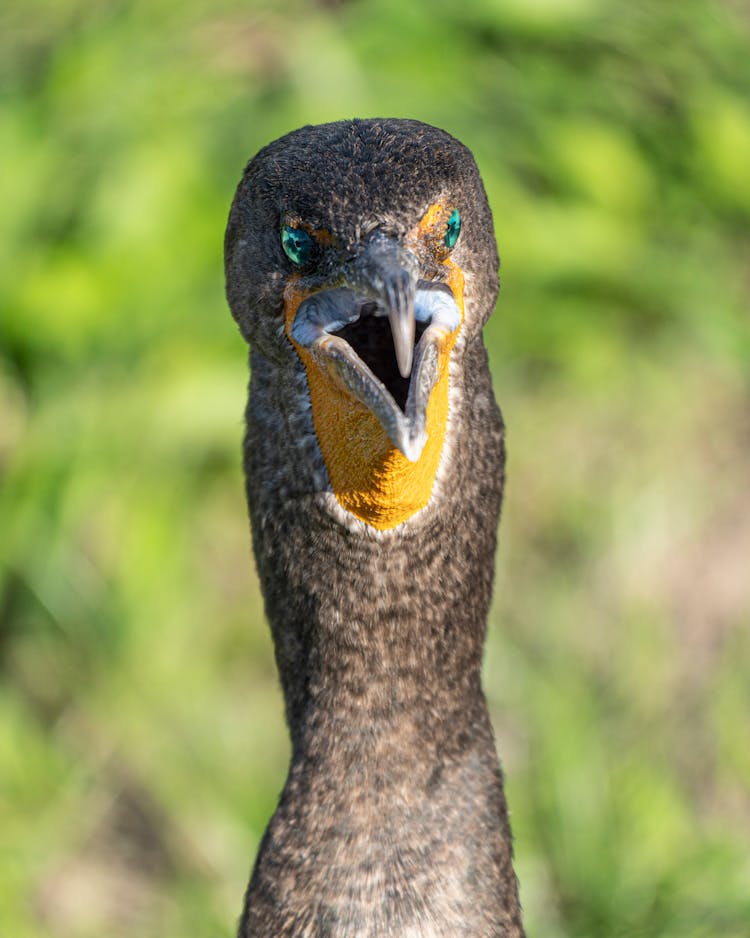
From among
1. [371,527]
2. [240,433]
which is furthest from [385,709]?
[240,433]

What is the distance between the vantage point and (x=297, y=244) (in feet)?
6.83

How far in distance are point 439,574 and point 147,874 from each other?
2.30 meters

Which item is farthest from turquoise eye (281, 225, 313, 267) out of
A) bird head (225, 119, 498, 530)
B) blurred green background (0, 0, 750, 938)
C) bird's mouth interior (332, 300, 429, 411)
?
blurred green background (0, 0, 750, 938)

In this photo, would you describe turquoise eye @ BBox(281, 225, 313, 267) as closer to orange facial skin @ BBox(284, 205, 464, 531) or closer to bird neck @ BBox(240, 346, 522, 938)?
orange facial skin @ BBox(284, 205, 464, 531)

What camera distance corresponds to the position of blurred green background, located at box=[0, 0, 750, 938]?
4016mm

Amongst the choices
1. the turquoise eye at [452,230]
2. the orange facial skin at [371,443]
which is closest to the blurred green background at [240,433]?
the orange facial skin at [371,443]

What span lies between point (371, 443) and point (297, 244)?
30 cm

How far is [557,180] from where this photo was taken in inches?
196

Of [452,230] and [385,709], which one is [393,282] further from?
[385,709]

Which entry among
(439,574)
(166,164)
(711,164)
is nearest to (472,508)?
(439,574)

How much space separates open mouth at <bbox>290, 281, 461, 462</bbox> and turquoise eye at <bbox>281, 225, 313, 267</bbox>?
6 cm

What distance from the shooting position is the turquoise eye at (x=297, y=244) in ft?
6.79

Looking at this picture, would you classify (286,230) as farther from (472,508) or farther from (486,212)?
(472,508)

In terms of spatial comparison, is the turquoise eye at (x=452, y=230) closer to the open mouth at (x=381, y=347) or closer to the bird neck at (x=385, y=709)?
the open mouth at (x=381, y=347)
